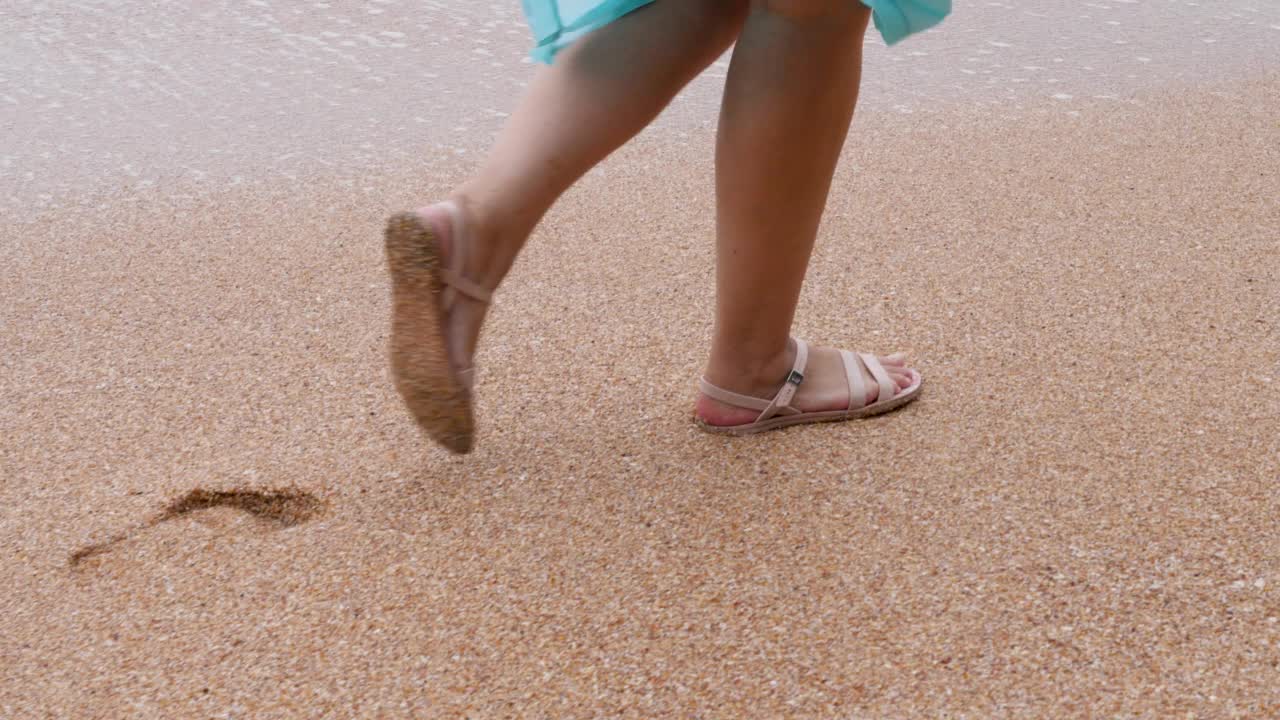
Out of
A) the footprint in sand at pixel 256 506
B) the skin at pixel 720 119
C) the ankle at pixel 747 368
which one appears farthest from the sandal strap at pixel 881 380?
the footprint in sand at pixel 256 506

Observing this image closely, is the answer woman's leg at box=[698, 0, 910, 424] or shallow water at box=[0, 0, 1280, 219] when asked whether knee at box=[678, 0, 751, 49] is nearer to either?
woman's leg at box=[698, 0, 910, 424]

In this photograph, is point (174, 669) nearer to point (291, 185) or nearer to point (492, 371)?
point (492, 371)

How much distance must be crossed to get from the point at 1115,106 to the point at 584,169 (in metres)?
1.89

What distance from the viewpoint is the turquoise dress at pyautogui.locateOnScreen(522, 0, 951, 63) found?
1154 millimetres

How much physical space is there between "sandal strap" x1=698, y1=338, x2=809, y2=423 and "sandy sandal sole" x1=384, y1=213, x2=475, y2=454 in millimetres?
326

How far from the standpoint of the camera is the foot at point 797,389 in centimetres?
144

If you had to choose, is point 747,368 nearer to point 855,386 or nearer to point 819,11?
point 855,386

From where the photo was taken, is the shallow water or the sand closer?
the sand

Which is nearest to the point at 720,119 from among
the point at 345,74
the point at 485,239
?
the point at 485,239

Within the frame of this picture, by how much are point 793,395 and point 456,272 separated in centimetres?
45

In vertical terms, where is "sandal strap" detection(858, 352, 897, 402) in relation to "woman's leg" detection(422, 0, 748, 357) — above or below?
below

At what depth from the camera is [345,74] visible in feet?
10.2

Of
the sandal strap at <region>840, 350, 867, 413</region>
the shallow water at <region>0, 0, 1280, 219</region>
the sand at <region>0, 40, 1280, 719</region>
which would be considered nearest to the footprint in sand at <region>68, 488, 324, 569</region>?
the sand at <region>0, 40, 1280, 719</region>

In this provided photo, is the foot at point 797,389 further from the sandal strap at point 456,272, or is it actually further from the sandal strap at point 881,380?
the sandal strap at point 456,272
